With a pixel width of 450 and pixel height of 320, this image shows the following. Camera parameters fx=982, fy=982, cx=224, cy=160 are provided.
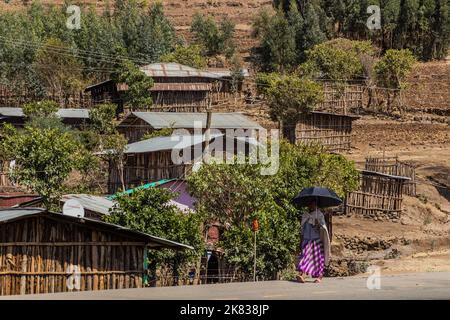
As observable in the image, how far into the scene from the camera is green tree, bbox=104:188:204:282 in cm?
2497

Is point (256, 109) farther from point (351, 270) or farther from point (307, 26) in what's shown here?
point (351, 270)

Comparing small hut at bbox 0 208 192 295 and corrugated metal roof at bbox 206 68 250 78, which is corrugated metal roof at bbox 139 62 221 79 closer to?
corrugated metal roof at bbox 206 68 250 78

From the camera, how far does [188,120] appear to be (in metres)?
48.2

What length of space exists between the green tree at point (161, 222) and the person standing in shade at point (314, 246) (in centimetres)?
1045

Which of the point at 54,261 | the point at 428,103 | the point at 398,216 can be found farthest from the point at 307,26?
the point at 54,261

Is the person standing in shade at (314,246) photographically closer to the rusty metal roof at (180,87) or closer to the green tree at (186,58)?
the rusty metal roof at (180,87)

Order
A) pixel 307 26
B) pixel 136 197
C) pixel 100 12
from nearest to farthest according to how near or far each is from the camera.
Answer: pixel 136 197
pixel 307 26
pixel 100 12

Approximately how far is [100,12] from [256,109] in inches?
1673

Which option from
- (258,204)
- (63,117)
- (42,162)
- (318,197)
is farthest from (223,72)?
(318,197)

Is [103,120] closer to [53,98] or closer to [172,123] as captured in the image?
[172,123]

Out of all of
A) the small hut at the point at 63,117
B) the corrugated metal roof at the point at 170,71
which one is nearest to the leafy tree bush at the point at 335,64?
the corrugated metal roof at the point at 170,71

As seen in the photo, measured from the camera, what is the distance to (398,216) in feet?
130

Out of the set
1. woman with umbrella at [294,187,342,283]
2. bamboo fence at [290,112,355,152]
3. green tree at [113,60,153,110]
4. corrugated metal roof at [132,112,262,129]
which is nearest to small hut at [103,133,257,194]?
corrugated metal roof at [132,112,262,129]
